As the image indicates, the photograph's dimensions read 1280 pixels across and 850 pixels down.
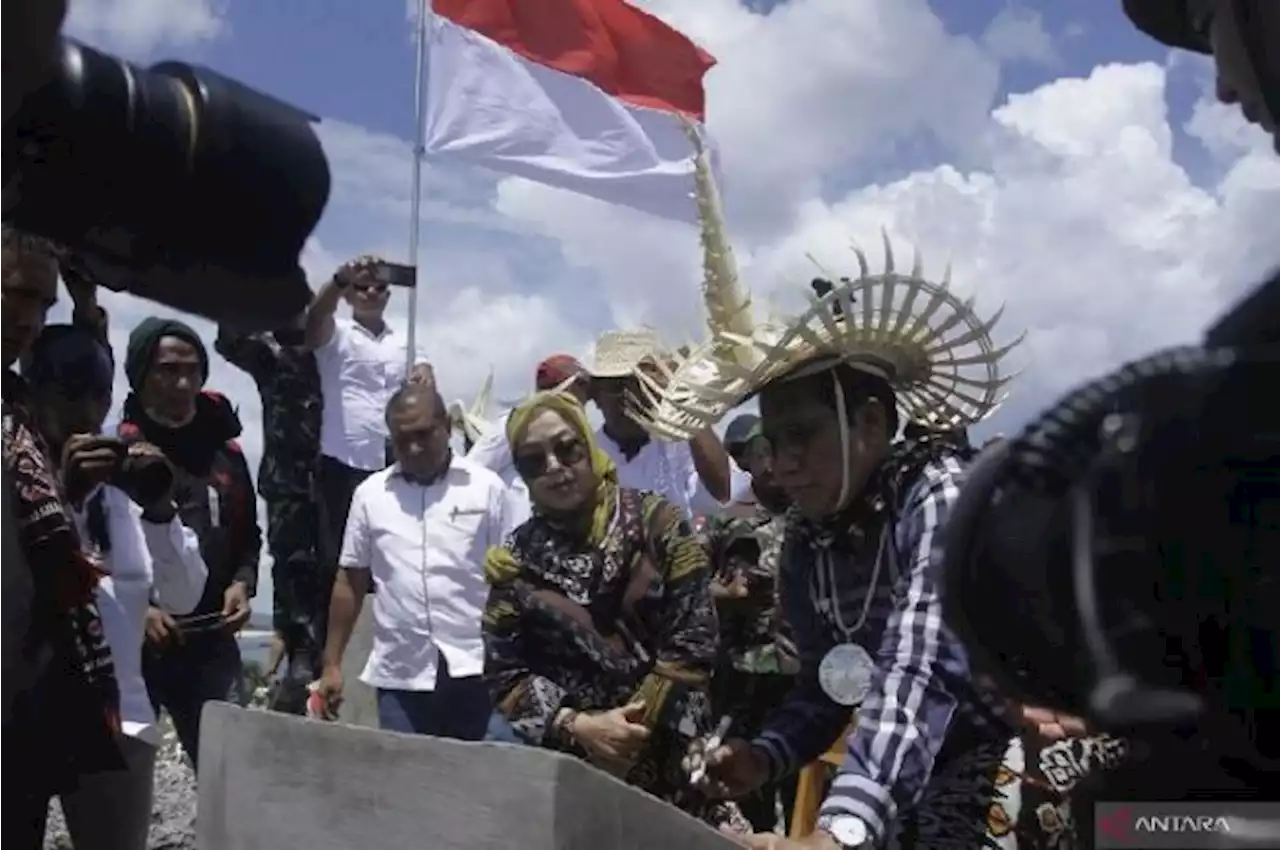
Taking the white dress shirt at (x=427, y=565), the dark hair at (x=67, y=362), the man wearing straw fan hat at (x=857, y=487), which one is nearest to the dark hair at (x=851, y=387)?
the man wearing straw fan hat at (x=857, y=487)

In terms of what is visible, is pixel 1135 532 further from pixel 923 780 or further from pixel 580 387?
pixel 580 387

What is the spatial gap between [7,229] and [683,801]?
9.47 ft

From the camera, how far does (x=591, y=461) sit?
4.29 meters

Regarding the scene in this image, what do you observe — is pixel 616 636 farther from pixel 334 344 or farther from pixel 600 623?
pixel 334 344

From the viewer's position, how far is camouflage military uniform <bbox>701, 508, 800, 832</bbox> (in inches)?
180

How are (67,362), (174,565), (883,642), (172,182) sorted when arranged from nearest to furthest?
(172,182) → (883,642) → (67,362) → (174,565)

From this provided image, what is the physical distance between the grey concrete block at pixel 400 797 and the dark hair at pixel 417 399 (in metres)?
3.48

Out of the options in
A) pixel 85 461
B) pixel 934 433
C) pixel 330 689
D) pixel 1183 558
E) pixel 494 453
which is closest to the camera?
pixel 1183 558

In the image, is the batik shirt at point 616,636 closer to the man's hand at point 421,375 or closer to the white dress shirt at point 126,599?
the white dress shirt at point 126,599

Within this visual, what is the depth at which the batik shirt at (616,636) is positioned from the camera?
13.1 ft

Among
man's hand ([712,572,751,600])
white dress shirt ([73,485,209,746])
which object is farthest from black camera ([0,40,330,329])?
man's hand ([712,572,751,600])

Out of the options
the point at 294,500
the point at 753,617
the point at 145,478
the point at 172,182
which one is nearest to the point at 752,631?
the point at 753,617

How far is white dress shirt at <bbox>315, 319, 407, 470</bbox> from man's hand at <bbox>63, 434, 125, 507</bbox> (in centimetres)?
289

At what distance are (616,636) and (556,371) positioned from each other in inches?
98.0
